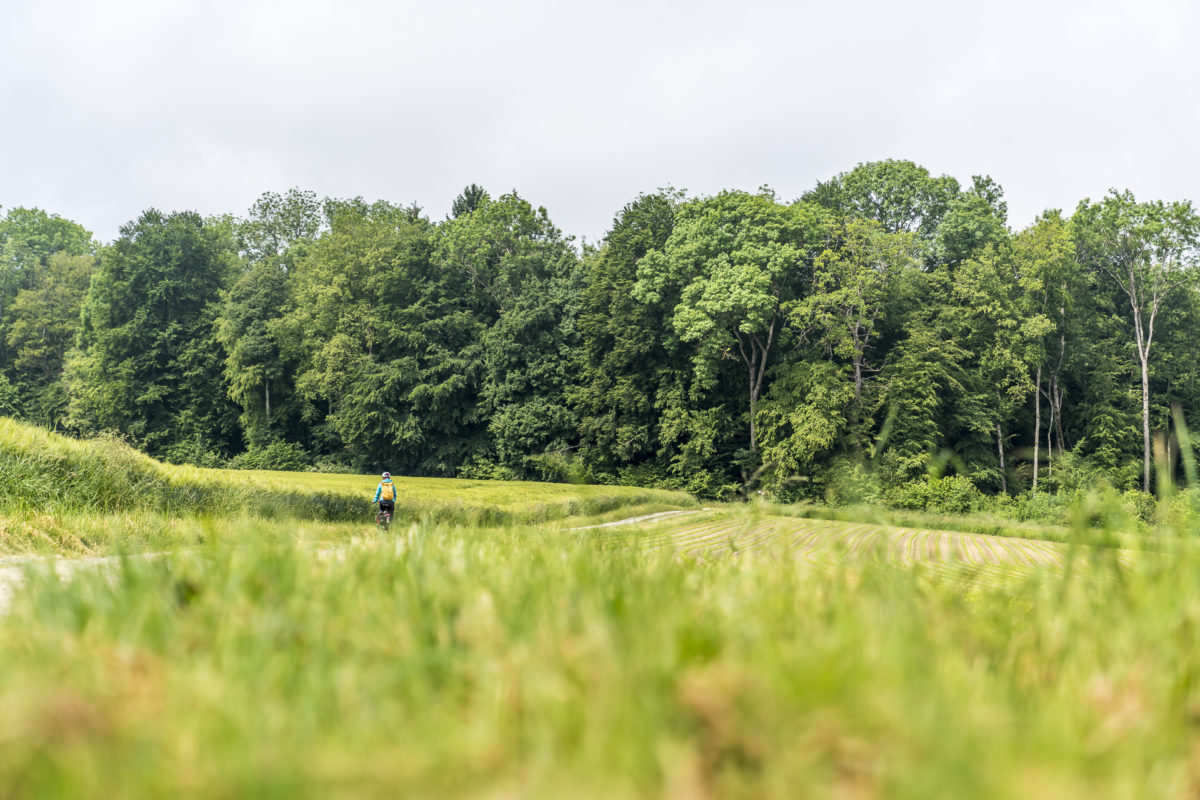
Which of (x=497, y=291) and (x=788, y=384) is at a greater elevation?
(x=497, y=291)

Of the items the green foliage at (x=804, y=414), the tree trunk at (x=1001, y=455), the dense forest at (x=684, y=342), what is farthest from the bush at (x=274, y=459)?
the tree trunk at (x=1001, y=455)

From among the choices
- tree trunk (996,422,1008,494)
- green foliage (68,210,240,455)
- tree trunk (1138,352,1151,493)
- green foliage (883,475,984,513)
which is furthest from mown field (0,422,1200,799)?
green foliage (68,210,240,455)

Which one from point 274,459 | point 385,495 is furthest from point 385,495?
point 274,459

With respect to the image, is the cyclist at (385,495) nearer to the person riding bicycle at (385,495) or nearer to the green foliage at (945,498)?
the person riding bicycle at (385,495)

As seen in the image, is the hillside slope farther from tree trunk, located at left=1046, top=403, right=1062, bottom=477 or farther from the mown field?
tree trunk, located at left=1046, top=403, right=1062, bottom=477

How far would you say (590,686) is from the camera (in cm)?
75

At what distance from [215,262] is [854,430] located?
144ft

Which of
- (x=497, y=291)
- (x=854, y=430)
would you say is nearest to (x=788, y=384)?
(x=854, y=430)

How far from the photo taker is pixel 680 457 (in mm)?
32188

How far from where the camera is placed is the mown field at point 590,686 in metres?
0.57

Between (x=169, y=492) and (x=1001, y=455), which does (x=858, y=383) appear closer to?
(x=1001, y=455)

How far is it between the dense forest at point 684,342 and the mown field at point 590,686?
24.6m

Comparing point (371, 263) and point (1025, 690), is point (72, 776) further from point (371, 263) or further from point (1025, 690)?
point (371, 263)

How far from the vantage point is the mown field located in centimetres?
57
